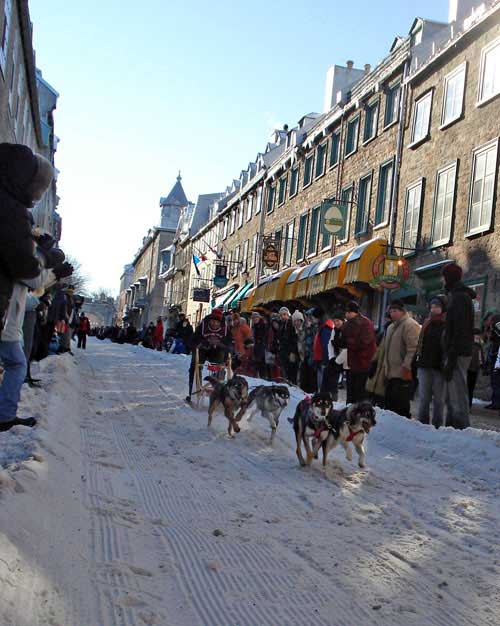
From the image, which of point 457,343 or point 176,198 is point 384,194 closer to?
point 457,343

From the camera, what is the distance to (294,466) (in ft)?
22.3

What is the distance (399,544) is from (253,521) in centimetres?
94

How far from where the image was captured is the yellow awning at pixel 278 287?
30031 millimetres

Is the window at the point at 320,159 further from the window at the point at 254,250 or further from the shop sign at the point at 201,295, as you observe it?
the shop sign at the point at 201,295

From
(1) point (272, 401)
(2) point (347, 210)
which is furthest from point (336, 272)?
(1) point (272, 401)

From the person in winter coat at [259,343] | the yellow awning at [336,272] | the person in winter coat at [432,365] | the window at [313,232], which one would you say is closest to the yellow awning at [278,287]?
the window at [313,232]

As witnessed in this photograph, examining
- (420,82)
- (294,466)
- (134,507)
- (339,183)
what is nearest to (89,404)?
(294,466)

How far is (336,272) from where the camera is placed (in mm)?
23844

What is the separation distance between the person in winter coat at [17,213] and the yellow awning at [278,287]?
2479 cm

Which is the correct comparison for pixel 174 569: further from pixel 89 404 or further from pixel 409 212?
pixel 409 212

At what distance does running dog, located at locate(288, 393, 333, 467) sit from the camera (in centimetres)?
673

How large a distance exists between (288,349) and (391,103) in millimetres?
12448

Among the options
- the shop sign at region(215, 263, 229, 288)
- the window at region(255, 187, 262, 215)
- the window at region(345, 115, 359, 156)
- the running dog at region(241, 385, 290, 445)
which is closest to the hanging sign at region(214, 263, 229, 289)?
the shop sign at region(215, 263, 229, 288)

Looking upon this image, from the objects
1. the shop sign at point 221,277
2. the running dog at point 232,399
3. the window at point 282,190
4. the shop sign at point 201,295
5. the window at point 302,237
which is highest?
the window at point 282,190
